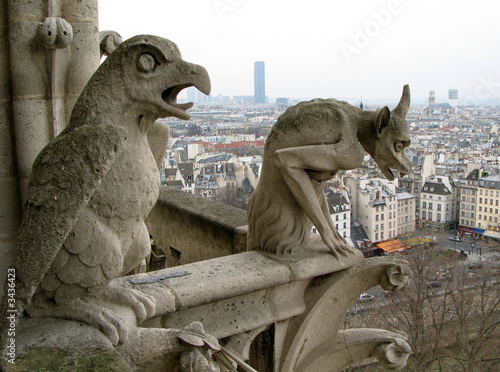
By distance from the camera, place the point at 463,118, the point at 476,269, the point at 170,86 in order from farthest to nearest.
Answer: the point at 463,118 < the point at 476,269 < the point at 170,86

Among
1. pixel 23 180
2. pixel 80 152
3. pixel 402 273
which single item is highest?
pixel 80 152

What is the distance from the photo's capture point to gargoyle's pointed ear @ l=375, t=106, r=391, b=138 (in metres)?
2.92

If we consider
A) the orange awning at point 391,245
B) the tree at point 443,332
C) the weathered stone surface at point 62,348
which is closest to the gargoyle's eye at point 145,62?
the weathered stone surface at point 62,348

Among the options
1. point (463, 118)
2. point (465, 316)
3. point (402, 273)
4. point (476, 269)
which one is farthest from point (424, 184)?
point (463, 118)

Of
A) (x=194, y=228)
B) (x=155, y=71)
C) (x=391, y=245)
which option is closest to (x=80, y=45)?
(x=155, y=71)

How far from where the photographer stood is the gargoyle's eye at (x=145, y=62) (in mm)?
2055

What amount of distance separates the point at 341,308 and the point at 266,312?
47 cm

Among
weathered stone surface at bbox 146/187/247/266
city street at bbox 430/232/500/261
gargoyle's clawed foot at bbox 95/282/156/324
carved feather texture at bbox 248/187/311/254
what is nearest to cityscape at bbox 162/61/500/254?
city street at bbox 430/232/500/261

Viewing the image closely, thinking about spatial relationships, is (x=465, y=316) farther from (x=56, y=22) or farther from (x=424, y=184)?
(x=424, y=184)

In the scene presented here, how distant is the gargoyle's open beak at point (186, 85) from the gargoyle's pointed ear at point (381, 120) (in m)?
1.13

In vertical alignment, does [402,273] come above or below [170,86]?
below

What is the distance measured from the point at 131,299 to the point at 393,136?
1579 millimetres

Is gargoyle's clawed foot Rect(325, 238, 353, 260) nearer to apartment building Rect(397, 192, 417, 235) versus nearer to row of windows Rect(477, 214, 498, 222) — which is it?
apartment building Rect(397, 192, 417, 235)

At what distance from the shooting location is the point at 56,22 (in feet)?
9.71
